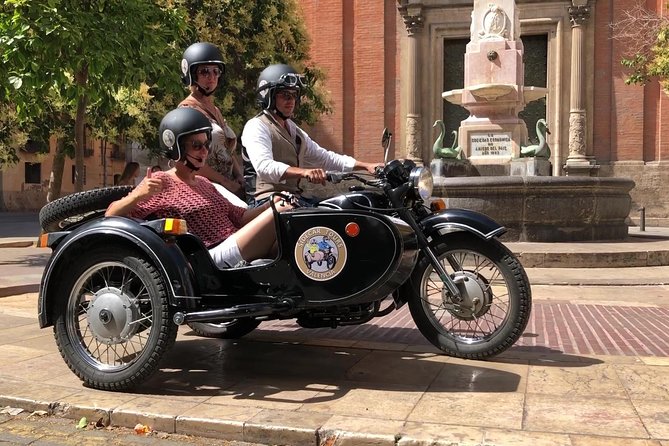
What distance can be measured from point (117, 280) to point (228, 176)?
4.25 feet

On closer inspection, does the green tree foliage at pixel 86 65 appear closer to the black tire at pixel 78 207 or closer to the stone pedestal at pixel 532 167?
the black tire at pixel 78 207

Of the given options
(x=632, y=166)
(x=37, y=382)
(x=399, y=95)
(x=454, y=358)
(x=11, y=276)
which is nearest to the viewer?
(x=37, y=382)

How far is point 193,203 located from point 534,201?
8.78m

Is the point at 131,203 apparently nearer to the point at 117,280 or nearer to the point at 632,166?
the point at 117,280

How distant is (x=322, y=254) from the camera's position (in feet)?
13.4

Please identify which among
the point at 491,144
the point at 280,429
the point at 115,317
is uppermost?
the point at 491,144

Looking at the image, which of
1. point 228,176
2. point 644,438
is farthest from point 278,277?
point 644,438

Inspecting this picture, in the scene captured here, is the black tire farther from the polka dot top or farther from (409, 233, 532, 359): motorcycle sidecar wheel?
(409, 233, 532, 359): motorcycle sidecar wheel

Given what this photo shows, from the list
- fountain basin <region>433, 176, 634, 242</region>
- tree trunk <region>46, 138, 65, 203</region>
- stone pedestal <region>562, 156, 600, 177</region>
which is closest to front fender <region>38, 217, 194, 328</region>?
fountain basin <region>433, 176, 634, 242</region>

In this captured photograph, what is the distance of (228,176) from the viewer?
205 inches

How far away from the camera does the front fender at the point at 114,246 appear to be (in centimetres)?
397

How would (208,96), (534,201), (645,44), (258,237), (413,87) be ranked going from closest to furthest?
(258,237), (208,96), (534,201), (645,44), (413,87)

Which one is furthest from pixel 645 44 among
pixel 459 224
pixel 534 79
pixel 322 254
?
pixel 322 254

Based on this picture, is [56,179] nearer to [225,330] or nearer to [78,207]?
[225,330]
